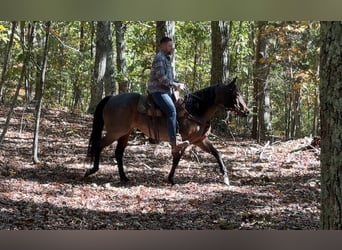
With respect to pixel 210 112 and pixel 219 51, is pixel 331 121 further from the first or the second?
pixel 219 51

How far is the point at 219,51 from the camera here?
576 centimetres

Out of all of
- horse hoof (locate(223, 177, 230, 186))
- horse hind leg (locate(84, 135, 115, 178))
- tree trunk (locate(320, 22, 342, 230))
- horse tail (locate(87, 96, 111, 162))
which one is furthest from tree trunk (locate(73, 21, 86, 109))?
tree trunk (locate(320, 22, 342, 230))

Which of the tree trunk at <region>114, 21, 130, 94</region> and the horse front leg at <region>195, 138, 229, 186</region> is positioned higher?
the tree trunk at <region>114, 21, 130, 94</region>

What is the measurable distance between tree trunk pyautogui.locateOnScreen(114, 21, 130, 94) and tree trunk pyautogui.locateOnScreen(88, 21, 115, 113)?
Answer: 10 cm

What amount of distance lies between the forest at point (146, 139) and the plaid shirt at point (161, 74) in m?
0.78

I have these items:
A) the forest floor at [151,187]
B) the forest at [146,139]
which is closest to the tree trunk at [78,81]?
the forest at [146,139]

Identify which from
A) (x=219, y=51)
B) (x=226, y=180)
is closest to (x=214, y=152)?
(x=226, y=180)

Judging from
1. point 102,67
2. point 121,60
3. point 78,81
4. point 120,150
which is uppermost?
point 121,60

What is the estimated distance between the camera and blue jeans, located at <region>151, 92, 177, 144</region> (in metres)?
4.05

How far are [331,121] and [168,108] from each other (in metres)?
1.73

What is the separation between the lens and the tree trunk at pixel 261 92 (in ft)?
18.3

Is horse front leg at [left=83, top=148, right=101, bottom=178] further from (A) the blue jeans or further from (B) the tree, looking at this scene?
(B) the tree

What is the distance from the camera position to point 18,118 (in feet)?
18.7

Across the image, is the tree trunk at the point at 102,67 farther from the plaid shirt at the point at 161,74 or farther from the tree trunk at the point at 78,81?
the plaid shirt at the point at 161,74
